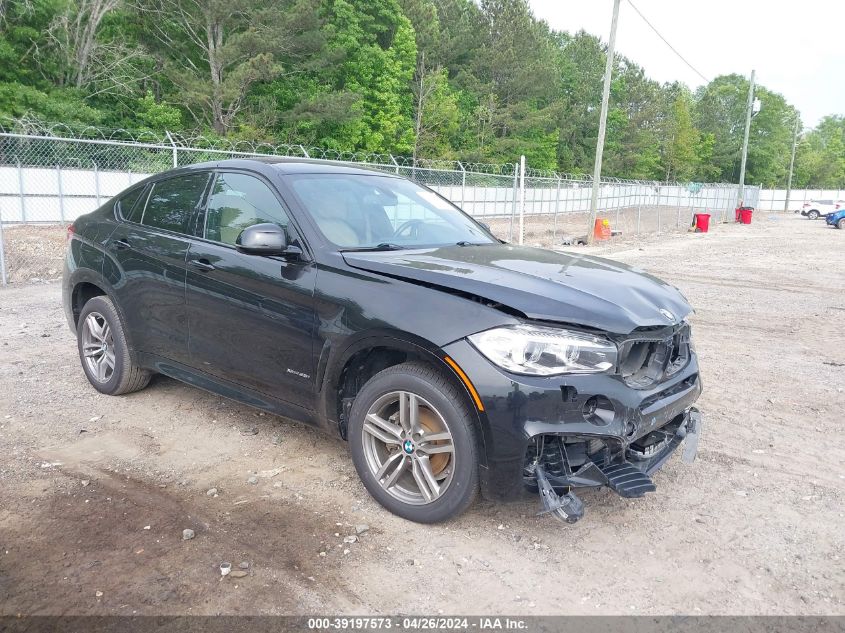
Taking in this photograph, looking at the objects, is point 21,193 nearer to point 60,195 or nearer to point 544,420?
point 60,195

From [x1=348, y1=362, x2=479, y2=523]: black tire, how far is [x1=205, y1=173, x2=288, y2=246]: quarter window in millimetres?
1174

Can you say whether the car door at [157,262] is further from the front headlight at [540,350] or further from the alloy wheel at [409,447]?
the front headlight at [540,350]

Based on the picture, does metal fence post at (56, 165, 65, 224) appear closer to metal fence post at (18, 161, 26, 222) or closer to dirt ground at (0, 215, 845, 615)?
metal fence post at (18, 161, 26, 222)

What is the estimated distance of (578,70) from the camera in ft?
249

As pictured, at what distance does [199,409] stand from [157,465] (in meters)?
0.96

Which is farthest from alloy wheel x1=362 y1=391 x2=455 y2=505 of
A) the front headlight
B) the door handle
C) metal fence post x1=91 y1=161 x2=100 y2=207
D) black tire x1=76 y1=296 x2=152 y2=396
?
metal fence post x1=91 y1=161 x2=100 y2=207

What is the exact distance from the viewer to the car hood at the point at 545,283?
3.12 metres

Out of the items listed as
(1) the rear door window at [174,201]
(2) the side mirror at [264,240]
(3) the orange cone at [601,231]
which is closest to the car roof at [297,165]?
(1) the rear door window at [174,201]

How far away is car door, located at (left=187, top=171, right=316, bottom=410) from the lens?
12.1 feet

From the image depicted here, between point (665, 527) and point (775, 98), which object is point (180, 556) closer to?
point (665, 527)

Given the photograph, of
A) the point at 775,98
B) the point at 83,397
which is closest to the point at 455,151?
the point at 83,397

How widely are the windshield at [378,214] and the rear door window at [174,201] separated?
33.2 inches

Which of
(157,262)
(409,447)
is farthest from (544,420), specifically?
(157,262)

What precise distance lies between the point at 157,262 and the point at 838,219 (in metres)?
42.1
